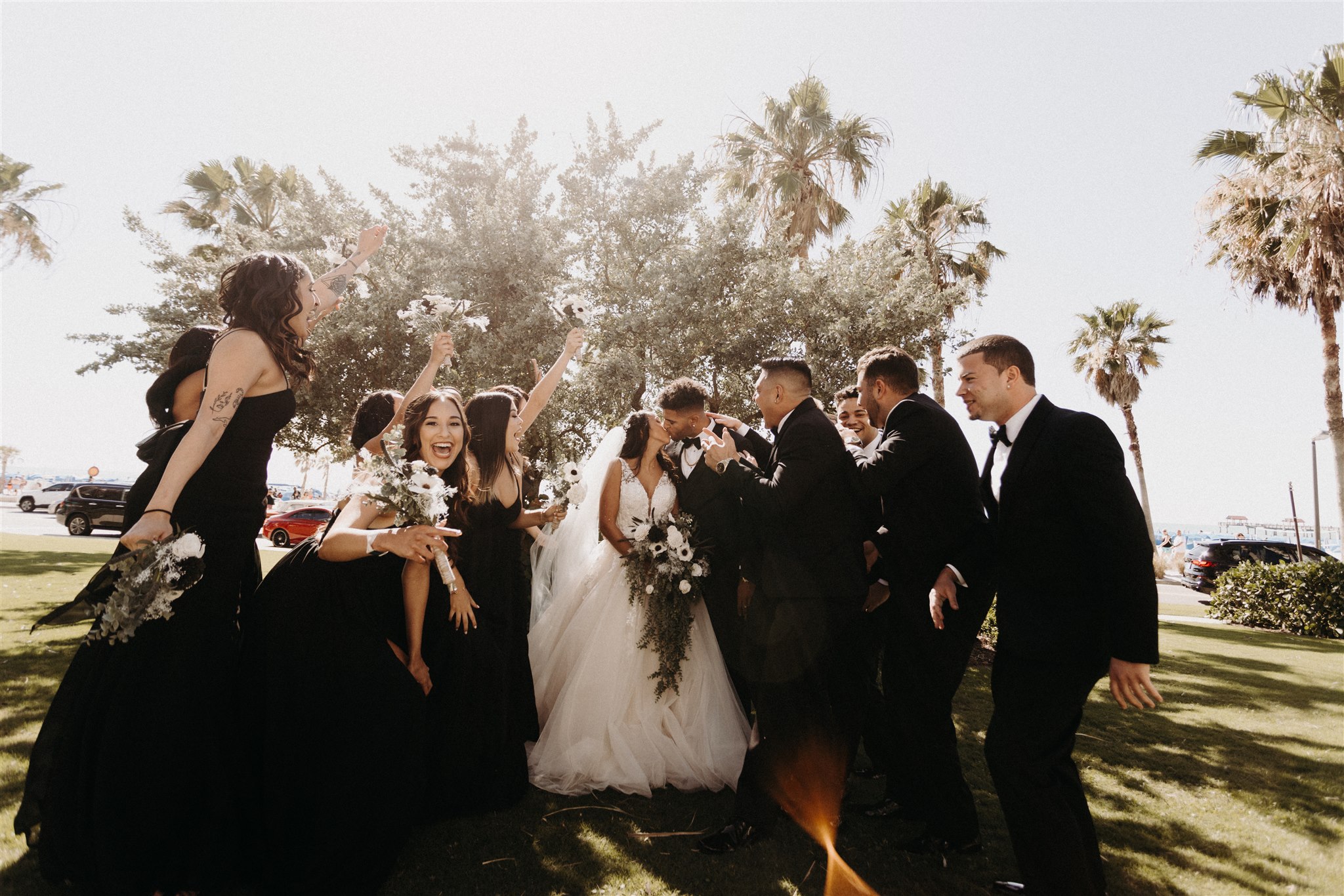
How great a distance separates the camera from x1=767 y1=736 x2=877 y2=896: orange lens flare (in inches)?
149

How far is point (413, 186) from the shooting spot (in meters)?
12.5

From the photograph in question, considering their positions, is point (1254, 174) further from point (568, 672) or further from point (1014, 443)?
point (568, 672)

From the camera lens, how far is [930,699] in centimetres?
392

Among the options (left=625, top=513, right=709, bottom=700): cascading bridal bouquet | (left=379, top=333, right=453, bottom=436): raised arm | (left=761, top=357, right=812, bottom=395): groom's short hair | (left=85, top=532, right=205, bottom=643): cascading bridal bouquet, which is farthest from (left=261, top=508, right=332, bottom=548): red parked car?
(left=761, top=357, right=812, bottom=395): groom's short hair

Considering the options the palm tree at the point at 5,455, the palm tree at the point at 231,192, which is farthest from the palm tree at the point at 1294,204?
the palm tree at the point at 5,455

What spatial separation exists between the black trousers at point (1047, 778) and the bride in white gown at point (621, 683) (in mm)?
2103

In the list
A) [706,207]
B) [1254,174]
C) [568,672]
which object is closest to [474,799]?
[568,672]

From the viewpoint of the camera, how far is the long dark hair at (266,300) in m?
3.23

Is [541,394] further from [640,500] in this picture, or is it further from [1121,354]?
[1121,354]

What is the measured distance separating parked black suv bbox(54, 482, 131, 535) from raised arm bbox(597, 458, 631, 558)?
28251 mm

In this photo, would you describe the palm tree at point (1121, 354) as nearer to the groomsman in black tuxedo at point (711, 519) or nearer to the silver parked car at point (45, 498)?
the groomsman in black tuxedo at point (711, 519)

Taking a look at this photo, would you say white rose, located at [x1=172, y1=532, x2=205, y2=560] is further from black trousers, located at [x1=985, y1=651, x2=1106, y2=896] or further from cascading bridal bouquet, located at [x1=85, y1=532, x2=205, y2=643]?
black trousers, located at [x1=985, y1=651, x2=1106, y2=896]

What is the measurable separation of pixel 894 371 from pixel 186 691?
4.12 meters

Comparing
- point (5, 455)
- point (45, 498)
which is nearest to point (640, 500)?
point (45, 498)
